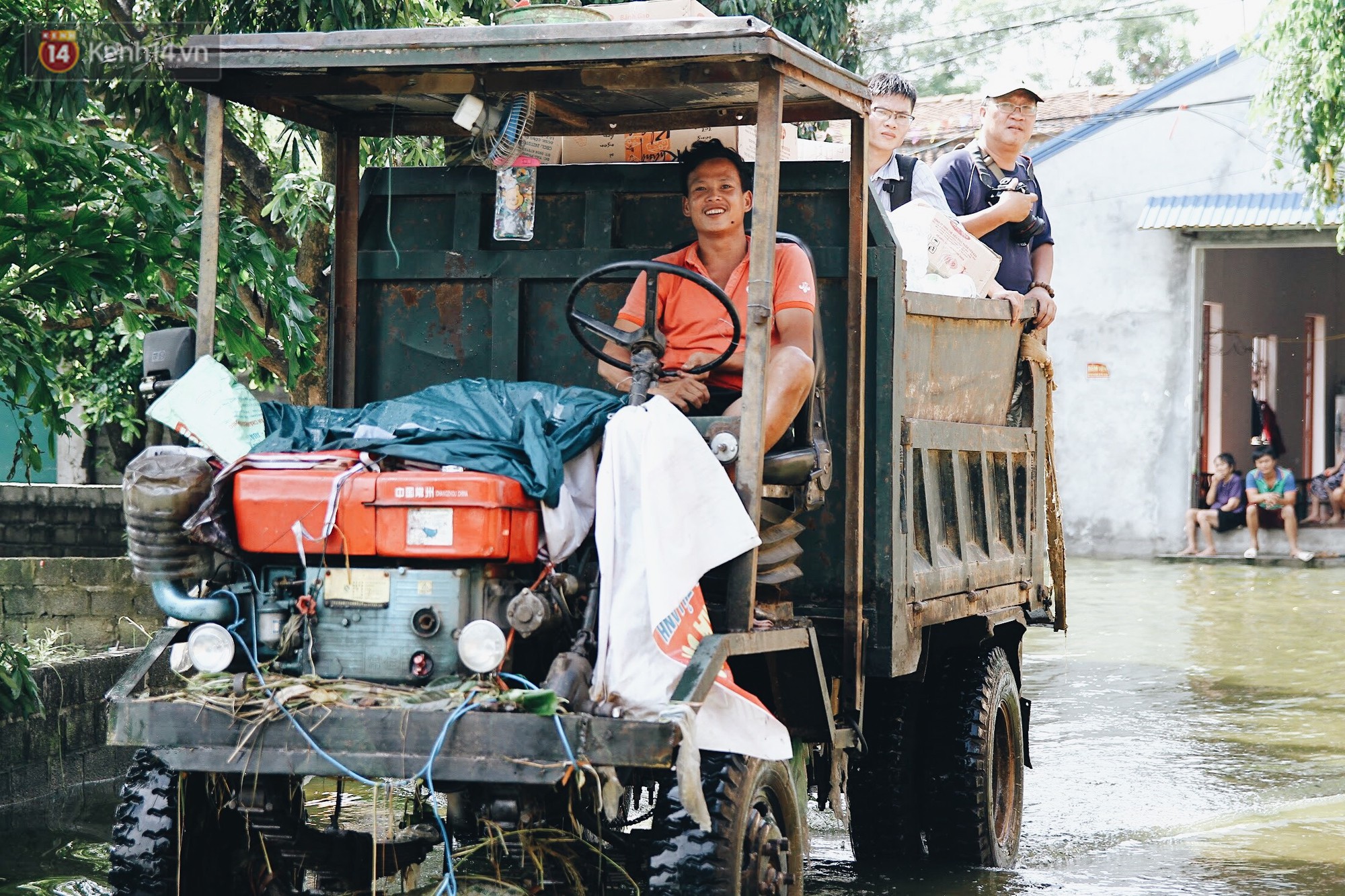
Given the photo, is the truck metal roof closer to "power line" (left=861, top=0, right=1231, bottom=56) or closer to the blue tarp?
the blue tarp

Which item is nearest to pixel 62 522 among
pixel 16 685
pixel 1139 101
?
pixel 16 685

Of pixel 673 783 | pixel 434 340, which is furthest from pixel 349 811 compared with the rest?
pixel 673 783

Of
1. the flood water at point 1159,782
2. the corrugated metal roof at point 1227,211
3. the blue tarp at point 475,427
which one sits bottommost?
the flood water at point 1159,782

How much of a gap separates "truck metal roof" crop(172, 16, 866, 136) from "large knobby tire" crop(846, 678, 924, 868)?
7.19ft

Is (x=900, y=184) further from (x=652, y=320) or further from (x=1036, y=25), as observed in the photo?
(x=1036, y=25)

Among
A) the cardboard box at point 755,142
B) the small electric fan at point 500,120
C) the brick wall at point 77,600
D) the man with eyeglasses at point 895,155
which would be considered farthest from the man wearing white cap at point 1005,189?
the brick wall at point 77,600

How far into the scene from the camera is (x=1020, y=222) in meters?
7.43

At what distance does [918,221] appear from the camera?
6109mm

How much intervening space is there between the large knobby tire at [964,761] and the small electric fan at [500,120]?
2693 millimetres

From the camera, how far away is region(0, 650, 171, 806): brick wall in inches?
297

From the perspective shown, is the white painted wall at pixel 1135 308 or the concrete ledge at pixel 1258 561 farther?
the white painted wall at pixel 1135 308

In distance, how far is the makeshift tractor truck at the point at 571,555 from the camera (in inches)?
163

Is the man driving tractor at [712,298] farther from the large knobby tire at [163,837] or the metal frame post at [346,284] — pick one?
the large knobby tire at [163,837]

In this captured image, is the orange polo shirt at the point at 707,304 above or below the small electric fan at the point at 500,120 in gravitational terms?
below
